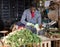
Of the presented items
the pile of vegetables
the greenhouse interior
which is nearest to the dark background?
the greenhouse interior

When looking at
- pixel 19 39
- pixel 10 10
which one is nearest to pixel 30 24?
pixel 19 39

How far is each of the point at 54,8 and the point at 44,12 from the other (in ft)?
2.30

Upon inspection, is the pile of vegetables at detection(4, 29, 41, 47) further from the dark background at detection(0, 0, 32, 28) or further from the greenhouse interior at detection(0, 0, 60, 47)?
the dark background at detection(0, 0, 32, 28)

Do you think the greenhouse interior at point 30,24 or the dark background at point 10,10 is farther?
the dark background at point 10,10

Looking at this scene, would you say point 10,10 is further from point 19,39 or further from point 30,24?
point 19,39

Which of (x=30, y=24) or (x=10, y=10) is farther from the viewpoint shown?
(x=10, y=10)

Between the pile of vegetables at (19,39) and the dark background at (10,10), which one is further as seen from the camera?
the dark background at (10,10)

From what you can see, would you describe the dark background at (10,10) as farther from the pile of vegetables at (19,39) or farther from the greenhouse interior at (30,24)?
the pile of vegetables at (19,39)

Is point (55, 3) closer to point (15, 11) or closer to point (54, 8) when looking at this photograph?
point (54, 8)

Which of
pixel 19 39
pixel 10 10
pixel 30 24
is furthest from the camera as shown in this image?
pixel 10 10

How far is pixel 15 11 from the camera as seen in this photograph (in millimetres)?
7707

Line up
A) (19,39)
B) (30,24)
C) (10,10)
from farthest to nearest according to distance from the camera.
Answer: (10,10)
(30,24)
(19,39)

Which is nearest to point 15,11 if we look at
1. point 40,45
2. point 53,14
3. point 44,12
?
point 44,12

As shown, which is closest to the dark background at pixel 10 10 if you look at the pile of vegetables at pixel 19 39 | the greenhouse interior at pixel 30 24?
the greenhouse interior at pixel 30 24
